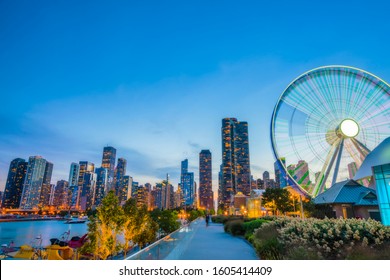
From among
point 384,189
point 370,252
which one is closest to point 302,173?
point 384,189

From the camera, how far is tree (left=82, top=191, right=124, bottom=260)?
13.8 metres

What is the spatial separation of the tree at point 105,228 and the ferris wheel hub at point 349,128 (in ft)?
79.7

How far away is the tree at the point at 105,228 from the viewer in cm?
1380

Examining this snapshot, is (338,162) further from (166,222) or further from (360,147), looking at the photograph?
(166,222)

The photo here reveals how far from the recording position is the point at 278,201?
4044 cm

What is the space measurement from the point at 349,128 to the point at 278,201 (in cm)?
1755

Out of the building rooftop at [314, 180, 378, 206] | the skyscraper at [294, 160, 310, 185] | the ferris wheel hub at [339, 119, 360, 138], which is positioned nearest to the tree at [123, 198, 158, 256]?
the skyscraper at [294, 160, 310, 185]

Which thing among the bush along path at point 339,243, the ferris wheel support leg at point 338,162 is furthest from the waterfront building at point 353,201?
the bush along path at point 339,243

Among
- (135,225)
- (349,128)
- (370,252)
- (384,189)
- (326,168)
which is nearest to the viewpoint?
(370,252)

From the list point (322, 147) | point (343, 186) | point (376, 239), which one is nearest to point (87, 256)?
point (376, 239)
